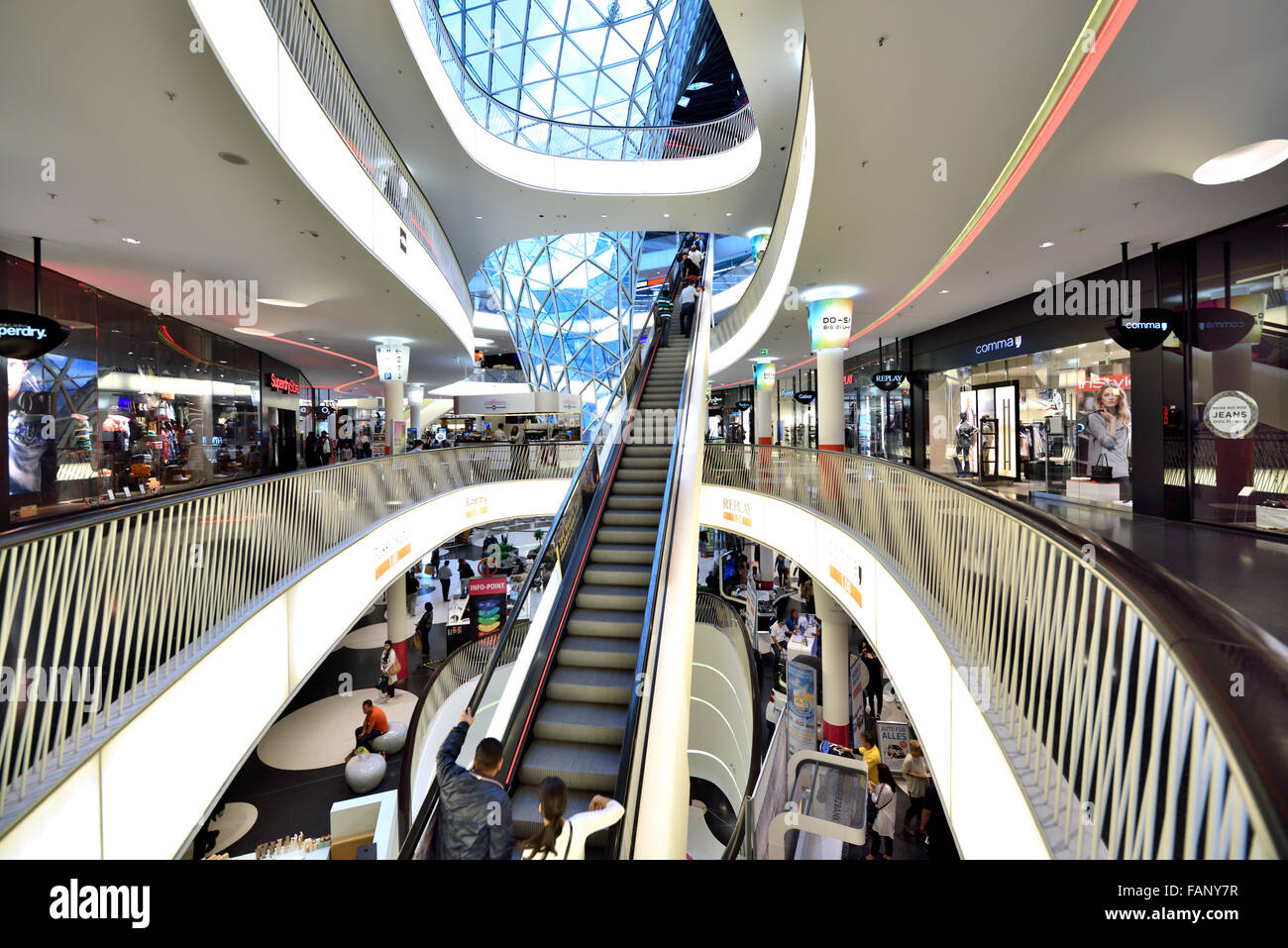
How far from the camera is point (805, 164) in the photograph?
8.12m

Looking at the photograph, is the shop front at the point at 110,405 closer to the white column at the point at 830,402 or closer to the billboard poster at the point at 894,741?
the white column at the point at 830,402

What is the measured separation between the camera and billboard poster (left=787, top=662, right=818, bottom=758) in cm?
1306

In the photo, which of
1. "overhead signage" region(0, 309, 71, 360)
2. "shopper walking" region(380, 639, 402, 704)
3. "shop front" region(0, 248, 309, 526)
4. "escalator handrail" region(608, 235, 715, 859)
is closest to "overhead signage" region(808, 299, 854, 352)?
"escalator handrail" region(608, 235, 715, 859)

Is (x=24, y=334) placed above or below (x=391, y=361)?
below

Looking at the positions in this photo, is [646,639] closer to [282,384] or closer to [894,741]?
[894,741]

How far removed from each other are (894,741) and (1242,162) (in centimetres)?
1139

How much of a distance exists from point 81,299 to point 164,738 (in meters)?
9.87

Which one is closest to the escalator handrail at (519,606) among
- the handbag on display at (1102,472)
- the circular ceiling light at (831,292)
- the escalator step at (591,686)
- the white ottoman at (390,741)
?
the escalator step at (591,686)

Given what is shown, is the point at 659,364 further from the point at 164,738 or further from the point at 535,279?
the point at 535,279

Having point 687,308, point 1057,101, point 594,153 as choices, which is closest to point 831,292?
point 1057,101

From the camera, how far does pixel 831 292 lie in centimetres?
1250

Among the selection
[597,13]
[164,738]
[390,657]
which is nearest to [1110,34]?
[164,738]

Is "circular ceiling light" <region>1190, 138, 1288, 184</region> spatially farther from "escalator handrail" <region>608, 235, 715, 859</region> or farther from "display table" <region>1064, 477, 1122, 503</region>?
"escalator handrail" <region>608, 235, 715, 859</region>

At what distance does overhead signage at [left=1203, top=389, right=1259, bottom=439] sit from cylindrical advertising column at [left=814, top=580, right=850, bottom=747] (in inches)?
294
